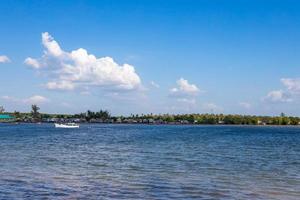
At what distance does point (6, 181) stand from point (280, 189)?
54.3 feet

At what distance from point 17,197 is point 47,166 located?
1683 cm

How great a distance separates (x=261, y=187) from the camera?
2733 centimetres

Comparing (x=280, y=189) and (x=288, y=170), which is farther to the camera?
(x=288, y=170)

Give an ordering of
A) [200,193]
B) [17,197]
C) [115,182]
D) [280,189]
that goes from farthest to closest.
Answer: [115,182] → [280,189] → [200,193] → [17,197]

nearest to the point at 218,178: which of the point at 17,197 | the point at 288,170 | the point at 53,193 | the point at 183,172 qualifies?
the point at 183,172

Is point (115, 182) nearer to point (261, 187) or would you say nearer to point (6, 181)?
point (6, 181)

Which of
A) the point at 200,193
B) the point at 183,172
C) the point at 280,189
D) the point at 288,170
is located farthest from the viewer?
the point at 288,170

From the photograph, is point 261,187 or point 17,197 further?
point 261,187

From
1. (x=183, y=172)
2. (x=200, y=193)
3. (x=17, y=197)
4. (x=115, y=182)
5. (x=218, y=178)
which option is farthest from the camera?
(x=183, y=172)

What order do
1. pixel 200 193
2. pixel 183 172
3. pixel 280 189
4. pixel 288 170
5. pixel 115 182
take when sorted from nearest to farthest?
pixel 200 193
pixel 280 189
pixel 115 182
pixel 183 172
pixel 288 170

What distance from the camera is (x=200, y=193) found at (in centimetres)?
2442

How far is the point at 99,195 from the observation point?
23.1 meters

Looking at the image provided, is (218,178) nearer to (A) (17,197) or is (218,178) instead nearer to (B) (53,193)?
(B) (53,193)

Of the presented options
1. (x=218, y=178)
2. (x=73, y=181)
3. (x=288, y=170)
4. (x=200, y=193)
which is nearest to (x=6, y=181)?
(x=73, y=181)
